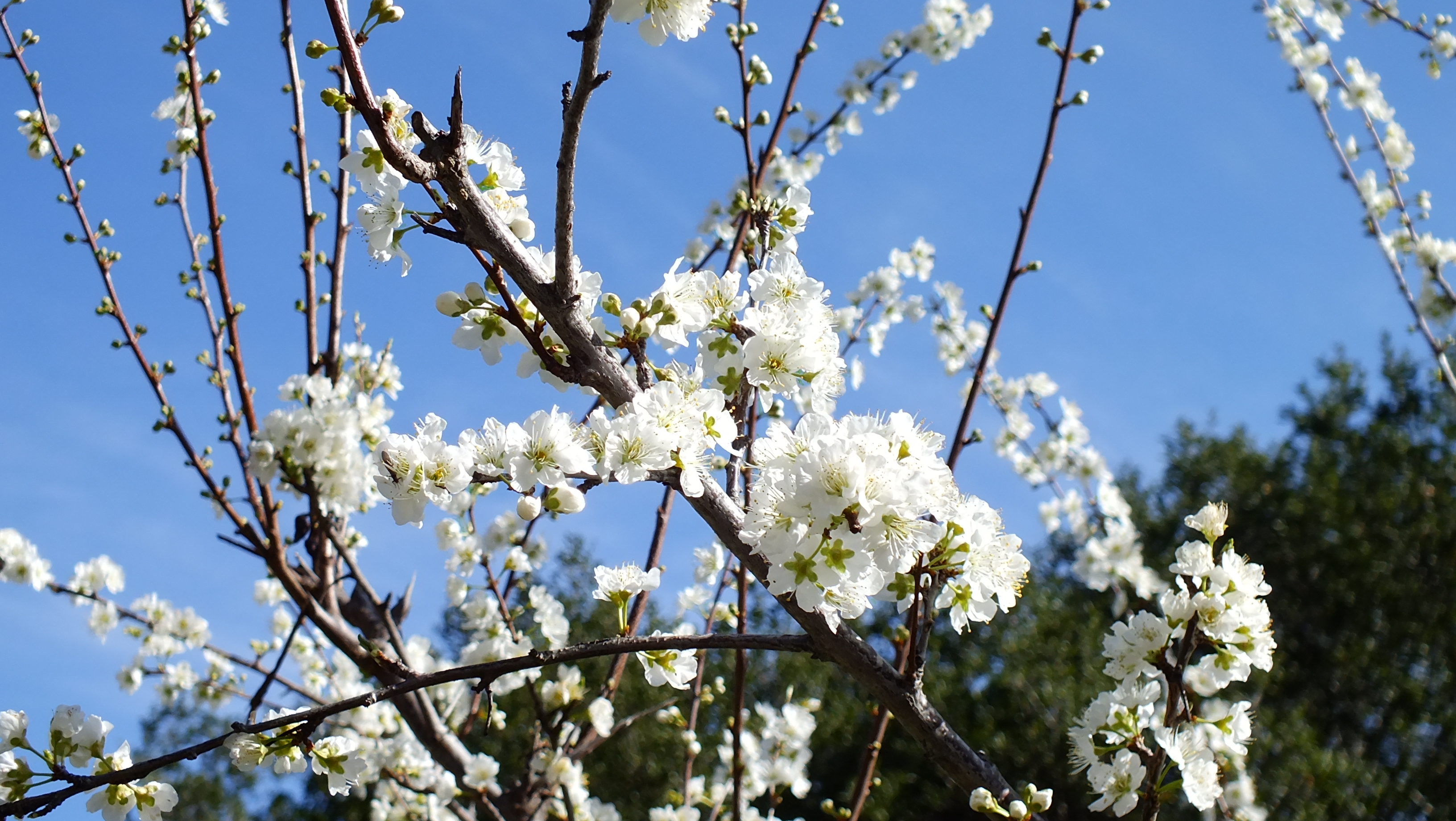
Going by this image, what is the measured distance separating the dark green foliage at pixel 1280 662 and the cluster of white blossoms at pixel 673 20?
333 inches

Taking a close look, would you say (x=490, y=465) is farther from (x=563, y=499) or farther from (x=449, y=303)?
(x=449, y=303)

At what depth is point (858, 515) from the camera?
3.64 feet

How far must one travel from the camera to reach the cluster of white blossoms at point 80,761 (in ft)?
4.74

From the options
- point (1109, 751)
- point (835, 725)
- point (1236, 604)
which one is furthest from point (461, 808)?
point (835, 725)

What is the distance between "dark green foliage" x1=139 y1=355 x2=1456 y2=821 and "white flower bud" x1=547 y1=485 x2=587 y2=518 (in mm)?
8172

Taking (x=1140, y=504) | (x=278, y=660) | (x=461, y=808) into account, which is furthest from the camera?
(x=1140, y=504)

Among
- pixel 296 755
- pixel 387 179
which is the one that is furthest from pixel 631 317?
pixel 296 755

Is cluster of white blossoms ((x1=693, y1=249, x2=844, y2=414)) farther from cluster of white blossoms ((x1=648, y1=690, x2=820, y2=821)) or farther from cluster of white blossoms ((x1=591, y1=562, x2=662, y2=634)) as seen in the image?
cluster of white blossoms ((x1=648, y1=690, x2=820, y2=821))

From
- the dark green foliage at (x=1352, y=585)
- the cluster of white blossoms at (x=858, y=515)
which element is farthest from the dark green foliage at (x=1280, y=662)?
the cluster of white blossoms at (x=858, y=515)

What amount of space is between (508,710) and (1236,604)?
42.5 feet

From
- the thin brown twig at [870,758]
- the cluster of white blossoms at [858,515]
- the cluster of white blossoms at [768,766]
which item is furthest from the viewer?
the cluster of white blossoms at [768,766]

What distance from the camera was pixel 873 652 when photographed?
1.33 metres

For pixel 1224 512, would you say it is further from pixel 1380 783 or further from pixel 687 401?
pixel 1380 783

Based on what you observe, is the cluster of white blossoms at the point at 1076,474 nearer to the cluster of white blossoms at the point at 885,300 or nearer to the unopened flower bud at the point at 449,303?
the cluster of white blossoms at the point at 885,300
